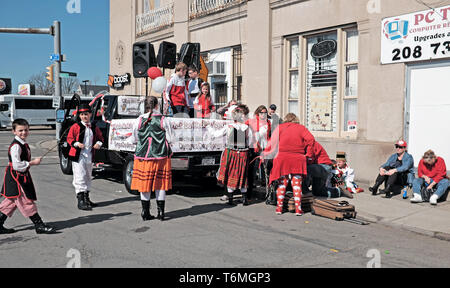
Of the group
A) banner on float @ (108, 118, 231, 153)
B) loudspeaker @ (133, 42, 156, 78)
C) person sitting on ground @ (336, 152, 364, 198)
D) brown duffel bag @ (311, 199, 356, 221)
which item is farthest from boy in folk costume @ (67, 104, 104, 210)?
person sitting on ground @ (336, 152, 364, 198)

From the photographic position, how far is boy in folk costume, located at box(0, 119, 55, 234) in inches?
225

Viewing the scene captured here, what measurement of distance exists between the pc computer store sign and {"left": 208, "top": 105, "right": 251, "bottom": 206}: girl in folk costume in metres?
4.33

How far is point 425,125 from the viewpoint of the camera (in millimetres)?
9500

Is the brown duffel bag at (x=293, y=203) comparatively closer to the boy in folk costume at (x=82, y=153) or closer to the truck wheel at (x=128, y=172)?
the truck wheel at (x=128, y=172)

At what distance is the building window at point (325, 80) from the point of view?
1129 cm

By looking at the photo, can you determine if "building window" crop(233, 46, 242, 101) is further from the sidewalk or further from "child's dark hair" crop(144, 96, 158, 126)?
"child's dark hair" crop(144, 96, 158, 126)

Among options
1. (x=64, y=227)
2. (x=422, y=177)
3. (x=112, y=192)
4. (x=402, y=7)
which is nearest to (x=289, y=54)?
(x=402, y=7)

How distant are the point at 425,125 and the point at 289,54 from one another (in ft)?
15.7

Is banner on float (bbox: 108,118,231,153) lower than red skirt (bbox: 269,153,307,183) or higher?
higher

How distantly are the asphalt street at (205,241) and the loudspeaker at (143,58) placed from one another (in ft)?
16.2

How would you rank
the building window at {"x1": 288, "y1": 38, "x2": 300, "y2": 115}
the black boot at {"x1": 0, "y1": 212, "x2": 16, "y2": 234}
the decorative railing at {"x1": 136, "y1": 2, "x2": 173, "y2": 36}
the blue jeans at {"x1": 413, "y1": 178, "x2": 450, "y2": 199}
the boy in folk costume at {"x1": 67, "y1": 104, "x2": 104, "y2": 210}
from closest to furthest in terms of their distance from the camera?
the black boot at {"x1": 0, "y1": 212, "x2": 16, "y2": 234} → the boy in folk costume at {"x1": 67, "y1": 104, "x2": 104, "y2": 210} → the blue jeans at {"x1": 413, "y1": 178, "x2": 450, "y2": 199} → the building window at {"x1": 288, "y1": 38, "x2": 300, "y2": 115} → the decorative railing at {"x1": 136, "y1": 2, "x2": 173, "y2": 36}

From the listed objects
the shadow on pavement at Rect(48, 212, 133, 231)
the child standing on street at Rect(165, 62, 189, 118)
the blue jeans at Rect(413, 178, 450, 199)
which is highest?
the child standing on street at Rect(165, 62, 189, 118)

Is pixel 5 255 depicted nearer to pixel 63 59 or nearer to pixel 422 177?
pixel 422 177

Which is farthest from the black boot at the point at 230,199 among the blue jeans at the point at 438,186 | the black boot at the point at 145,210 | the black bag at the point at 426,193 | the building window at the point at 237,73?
the building window at the point at 237,73
